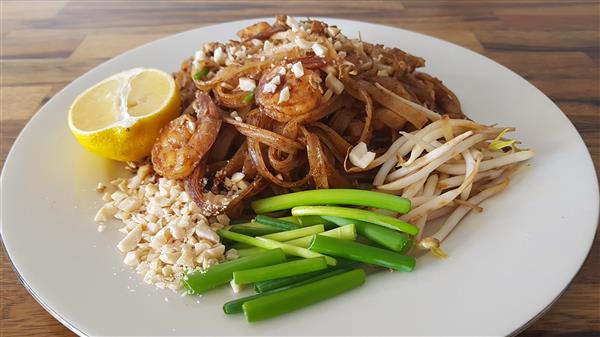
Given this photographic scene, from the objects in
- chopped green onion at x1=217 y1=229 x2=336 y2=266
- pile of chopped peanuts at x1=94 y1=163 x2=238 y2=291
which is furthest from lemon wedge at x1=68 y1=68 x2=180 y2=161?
chopped green onion at x1=217 y1=229 x2=336 y2=266

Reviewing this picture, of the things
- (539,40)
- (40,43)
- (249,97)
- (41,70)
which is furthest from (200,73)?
(539,40)

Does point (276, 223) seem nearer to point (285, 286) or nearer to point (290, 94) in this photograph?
point (285, 286)

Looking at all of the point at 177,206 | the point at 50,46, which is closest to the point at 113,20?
the point at 50,46

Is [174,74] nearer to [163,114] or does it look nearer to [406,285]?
[163,114]

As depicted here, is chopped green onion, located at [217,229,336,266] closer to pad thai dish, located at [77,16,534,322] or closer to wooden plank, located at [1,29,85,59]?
pad thai dish, located at [77,16,534,322]

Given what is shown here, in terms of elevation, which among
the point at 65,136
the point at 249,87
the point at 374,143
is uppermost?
the point at 249,87

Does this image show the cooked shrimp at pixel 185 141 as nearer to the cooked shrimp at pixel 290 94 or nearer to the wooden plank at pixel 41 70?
the cooked shrimp at pixel 290 94

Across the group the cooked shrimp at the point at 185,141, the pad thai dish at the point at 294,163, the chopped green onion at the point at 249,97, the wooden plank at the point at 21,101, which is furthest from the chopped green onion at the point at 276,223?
the wooden plank at the point at 21,101
